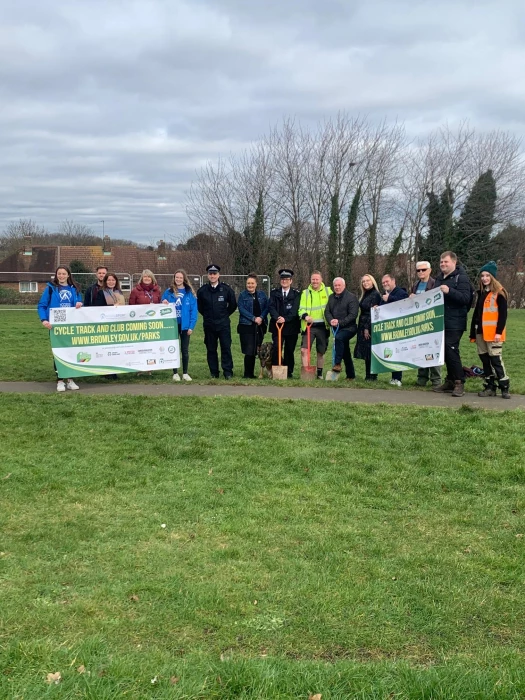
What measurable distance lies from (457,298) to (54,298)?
6.49 m

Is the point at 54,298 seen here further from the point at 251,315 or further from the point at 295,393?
the point at 295,393

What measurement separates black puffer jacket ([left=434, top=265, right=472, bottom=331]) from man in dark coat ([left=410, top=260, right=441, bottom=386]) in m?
0.39

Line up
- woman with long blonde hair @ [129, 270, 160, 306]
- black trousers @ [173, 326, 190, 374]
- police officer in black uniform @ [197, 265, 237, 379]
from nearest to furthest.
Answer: police officer in black uniform @ [197, 265, 237, 379], black trousers @ [173, 326, 190, 374], woman with long blonde hair @ [129, 270, 160, 306]

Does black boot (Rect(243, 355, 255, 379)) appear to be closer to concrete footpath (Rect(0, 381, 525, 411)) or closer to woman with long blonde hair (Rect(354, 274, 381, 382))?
concrete footpath (Rect(0, 381, 525, 411))

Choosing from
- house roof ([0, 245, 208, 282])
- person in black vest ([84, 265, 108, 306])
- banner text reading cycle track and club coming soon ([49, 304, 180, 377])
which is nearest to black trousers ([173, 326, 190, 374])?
banner text reading cycle track and club coming soon ([49, 304, 180, 377])

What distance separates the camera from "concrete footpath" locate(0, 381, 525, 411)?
28.4 ft

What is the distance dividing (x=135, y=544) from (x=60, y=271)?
20.9ft

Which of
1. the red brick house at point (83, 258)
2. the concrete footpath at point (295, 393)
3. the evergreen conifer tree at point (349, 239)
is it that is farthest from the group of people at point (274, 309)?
the red brick house at point (83, 258)

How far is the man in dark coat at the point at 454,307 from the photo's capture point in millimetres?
8961

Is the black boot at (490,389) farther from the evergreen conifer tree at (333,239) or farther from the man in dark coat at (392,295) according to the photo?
the evergreen conifer tree at (333,239)

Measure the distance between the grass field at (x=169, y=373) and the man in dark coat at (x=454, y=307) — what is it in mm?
670

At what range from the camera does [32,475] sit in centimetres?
589

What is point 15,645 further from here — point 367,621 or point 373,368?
point 373,368

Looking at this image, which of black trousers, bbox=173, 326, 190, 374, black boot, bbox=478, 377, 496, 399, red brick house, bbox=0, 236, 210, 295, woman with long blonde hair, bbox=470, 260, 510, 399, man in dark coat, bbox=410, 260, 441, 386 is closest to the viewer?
woman with long blonde hair, bbox=470, 260, 510, 399
